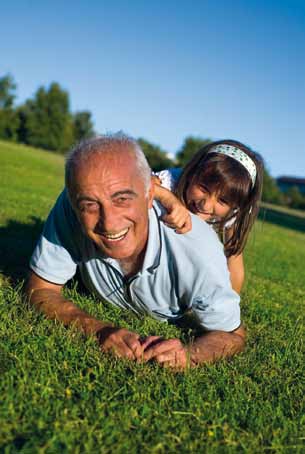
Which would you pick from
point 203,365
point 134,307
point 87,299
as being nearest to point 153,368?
point 203,365

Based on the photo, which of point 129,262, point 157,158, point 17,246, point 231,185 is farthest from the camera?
point 157,158

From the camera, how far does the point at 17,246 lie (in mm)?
5918

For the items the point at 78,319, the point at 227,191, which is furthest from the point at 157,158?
the point at 78,319

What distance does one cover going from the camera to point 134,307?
12.8 feet

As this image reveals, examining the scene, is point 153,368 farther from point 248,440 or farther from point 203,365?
point 248,440

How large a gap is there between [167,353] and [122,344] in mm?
259

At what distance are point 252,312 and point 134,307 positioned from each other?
146 centimetres

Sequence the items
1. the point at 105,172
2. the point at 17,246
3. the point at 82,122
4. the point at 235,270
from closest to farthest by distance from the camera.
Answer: the point at 105,172 → the point at 235,270 → the point at 17,246 → the point at 82,122

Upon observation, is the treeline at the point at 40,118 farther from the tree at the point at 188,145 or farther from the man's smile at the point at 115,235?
the man's smile at the point at 115,235

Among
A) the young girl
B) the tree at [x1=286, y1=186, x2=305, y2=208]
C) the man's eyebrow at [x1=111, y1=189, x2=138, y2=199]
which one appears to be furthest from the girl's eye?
the tree at [x1=286, y1=186, x2=305, y2=208]

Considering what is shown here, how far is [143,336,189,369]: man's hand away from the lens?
9.73 feet

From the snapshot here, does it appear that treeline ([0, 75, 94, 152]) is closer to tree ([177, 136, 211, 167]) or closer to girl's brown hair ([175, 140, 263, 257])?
tree ([177, 136, 211, 167])

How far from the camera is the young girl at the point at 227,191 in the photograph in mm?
4855

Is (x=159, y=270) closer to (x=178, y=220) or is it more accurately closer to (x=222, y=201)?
(x=178, y=220)
